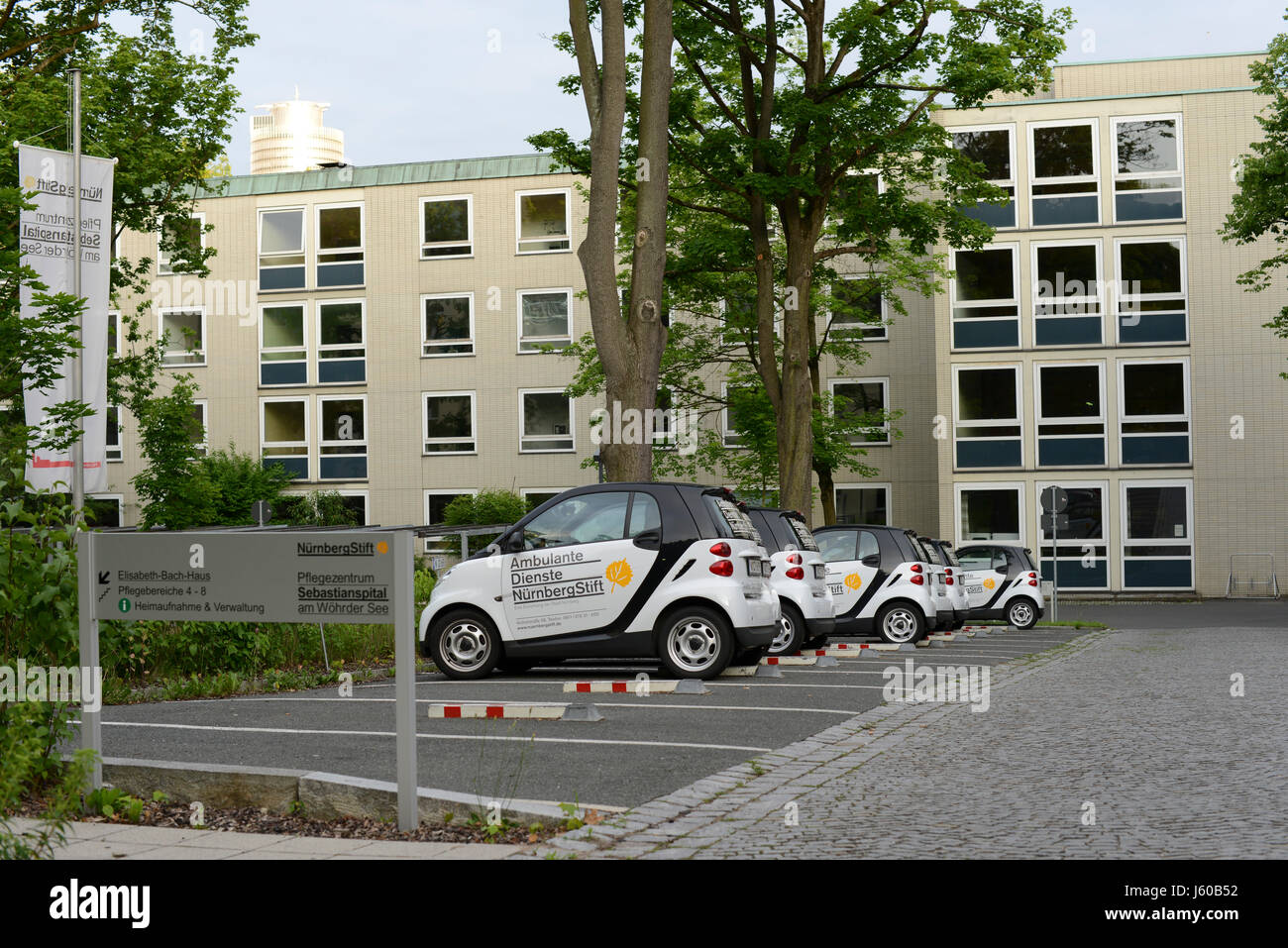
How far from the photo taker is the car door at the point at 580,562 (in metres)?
13.4

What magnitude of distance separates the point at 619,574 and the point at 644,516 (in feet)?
1.90

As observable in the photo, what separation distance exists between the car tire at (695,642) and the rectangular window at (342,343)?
119 ft

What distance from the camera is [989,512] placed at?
42.2 metres

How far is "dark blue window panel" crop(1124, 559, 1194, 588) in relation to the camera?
40656 millimetres

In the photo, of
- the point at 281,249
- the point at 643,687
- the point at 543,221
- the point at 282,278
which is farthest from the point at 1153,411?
the point at 643,687

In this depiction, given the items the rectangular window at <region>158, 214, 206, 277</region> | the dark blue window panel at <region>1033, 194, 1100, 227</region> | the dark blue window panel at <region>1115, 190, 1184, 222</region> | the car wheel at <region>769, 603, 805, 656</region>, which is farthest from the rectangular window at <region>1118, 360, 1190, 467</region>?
the car wheel at <region>769, 603, 805, 656</region>

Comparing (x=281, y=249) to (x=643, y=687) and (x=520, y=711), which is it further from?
(x=520, y=711)

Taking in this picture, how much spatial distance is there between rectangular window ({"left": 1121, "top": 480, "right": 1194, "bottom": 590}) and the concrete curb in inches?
1437

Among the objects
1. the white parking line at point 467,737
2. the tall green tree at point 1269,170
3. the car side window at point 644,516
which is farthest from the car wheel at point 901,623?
the tall green tree at point 1269,170

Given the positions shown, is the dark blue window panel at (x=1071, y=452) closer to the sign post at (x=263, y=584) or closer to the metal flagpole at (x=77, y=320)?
the metal flagpole at (x=77, y=320)

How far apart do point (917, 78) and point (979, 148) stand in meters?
20.3
